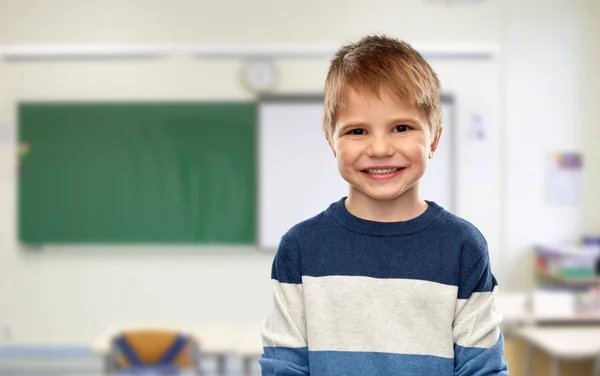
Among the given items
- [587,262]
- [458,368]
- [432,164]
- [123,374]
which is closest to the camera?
[458,368]

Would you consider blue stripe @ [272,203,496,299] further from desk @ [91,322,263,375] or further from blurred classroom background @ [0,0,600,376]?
blurred classroom background @ [0,0,600,376]

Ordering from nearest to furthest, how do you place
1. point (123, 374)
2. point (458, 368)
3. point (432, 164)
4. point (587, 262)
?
point (458, 368) → point (123, 374) → point (587, 262) → point (432, 164)

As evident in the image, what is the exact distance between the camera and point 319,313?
33.9 inches

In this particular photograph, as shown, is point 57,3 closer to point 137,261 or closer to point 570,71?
point 137,261

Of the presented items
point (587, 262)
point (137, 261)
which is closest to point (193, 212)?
point (137, 261)

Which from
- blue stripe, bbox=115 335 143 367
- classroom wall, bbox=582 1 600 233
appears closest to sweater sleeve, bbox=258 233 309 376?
blue stripe, bbox=115 335 143 367

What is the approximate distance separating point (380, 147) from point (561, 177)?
13.0 ft

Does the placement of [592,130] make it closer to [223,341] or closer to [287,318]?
[223,341]

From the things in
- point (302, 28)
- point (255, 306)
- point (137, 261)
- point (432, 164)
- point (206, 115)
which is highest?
point (302, 28)

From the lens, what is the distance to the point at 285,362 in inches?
33.7

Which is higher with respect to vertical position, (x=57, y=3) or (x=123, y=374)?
(x=57, y=3)

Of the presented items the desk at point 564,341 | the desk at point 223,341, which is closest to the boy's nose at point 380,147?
the desk at point 223,341

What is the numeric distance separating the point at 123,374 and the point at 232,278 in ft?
Result: 5.38

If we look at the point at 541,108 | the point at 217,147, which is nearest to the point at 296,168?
the point at 217,147
